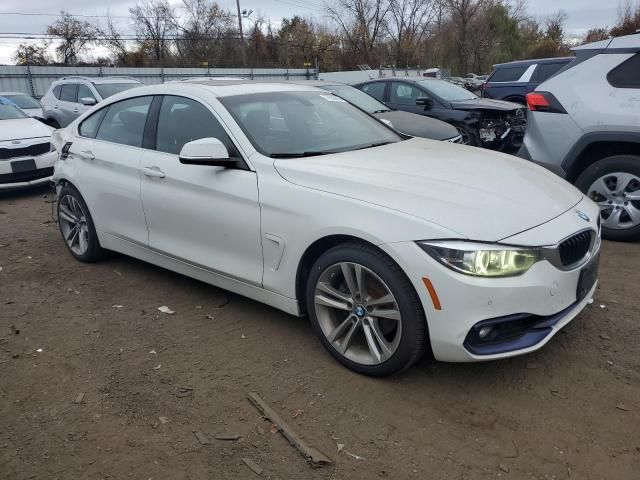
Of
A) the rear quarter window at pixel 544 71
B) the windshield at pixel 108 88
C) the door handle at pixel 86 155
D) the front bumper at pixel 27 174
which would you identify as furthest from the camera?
the rear quarter window at pixel 544 71

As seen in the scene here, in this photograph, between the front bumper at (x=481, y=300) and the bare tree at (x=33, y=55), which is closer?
the front bumper at (x=481, y=300)

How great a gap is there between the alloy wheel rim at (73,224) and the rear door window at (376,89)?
22.4 feet

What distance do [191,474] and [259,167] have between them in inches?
73.1

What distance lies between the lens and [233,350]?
140 inches

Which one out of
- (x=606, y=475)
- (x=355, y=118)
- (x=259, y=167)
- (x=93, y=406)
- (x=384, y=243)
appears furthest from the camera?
(x=355, y=118)

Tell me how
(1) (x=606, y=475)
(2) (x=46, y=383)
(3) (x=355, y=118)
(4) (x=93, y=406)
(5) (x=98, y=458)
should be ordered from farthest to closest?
1. (3) (x=355, y=118)
2. (2) (x=46, y=383)
3. (4) (x=93, y=406)
4. (5) (x=98, y=458)
5. (1) (x=606, y=475)

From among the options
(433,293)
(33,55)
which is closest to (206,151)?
(433,293)

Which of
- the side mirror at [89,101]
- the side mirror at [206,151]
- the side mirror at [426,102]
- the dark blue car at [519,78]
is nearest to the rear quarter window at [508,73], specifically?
the dark blue car at [519,78]

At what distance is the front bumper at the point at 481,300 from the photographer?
2658mm

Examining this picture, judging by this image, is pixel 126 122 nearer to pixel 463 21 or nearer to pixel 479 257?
pixel 479 257

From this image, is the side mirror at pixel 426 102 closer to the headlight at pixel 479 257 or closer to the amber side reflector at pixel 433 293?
the headlight at pixel 479 257

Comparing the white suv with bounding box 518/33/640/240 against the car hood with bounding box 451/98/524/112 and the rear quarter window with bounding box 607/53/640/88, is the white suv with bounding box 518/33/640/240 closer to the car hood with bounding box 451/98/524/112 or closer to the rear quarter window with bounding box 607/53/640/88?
the rear quarter window with bounding box 607/53/640/88

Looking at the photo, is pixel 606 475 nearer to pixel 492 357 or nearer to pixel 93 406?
pixel 492 357

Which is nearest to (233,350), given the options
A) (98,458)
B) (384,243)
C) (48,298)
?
(98,458)
